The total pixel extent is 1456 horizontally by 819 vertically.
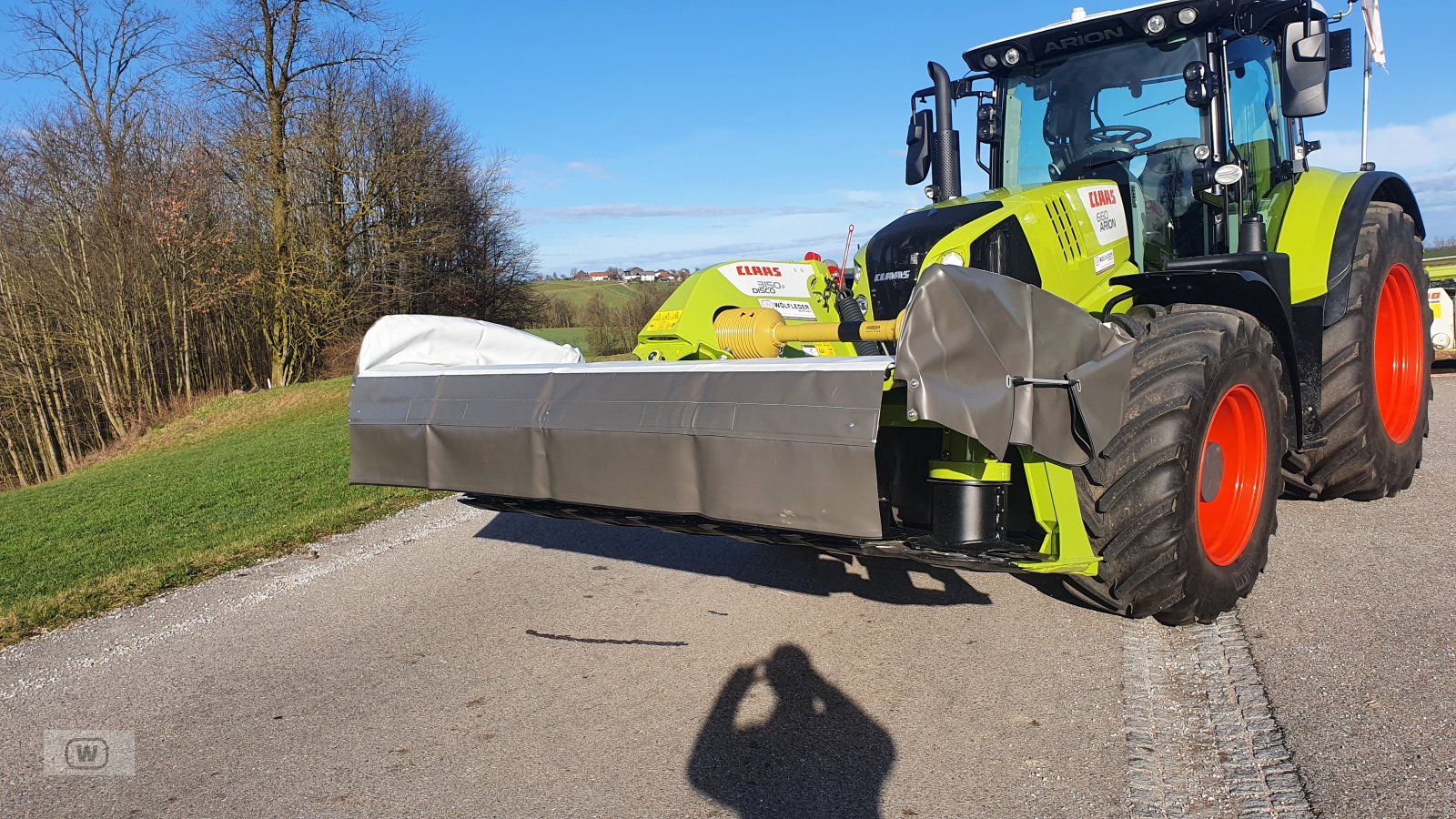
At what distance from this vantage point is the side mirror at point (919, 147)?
19.8 ft

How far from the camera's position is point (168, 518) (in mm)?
9344

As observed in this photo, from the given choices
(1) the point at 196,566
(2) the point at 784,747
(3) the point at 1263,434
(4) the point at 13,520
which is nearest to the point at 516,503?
(2) the point at 784,747

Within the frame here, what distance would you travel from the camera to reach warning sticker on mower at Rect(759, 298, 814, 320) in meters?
5.99

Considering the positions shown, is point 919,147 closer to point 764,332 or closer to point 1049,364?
point 764,332

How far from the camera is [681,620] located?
4.70 m

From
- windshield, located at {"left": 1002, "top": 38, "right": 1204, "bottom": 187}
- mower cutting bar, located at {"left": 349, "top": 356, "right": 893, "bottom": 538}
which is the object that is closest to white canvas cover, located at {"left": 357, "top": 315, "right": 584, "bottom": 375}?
mower cutting bar, located at {"left": 349, "top": 356, "right": 893, "bottom": 538}

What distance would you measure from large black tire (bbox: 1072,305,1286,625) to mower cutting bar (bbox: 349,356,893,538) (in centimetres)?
99

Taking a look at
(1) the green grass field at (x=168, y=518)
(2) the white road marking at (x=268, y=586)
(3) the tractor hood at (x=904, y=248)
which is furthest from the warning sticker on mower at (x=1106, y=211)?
(1) the green grass field at (x=168, y=518)

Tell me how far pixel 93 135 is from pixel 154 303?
3.89 meters

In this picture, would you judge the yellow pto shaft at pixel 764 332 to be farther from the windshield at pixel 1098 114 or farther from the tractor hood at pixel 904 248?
A: the windshield at pixel 1098 114

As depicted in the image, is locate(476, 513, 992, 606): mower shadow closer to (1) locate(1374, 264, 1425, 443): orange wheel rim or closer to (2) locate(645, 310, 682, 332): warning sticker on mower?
(2) locate(645, 310, 682, 332): warning sticker on mower

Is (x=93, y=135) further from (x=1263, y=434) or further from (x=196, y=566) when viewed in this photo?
(x=1263, y=434)

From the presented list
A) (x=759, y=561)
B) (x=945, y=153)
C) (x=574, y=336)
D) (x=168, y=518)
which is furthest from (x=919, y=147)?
(x=574, y=336)

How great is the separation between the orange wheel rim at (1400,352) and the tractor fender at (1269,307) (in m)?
1.58
